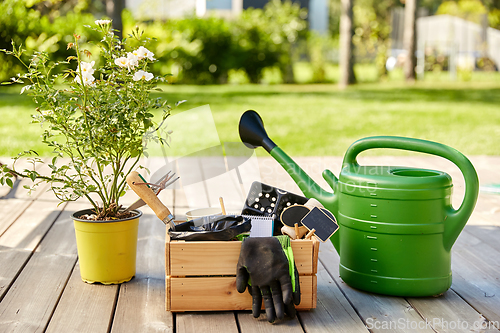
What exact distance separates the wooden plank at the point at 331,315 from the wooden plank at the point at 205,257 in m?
0.21

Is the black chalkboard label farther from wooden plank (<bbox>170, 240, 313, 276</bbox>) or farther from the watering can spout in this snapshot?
the watering can spout

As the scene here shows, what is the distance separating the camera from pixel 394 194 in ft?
6.07

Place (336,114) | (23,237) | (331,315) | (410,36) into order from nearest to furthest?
(331,315), (23,237), (336,114), (410,36)

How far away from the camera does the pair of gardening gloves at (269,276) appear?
1.71m

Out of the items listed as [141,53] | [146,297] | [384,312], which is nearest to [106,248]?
[146,297]

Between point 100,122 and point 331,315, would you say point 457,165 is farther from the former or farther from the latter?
point 100,122

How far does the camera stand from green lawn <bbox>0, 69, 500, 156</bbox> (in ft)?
17.9

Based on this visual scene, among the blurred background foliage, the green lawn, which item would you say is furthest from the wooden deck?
the blurred background foliage

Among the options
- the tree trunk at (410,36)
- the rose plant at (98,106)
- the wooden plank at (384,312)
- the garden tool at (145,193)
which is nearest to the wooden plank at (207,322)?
the garden tool at (145,193)

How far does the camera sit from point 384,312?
1829mm

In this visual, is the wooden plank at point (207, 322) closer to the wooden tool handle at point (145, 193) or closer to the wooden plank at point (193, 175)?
the wooden tool handle at point (145, 193)

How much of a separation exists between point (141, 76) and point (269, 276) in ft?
2.61

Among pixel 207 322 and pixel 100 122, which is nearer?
pixel 207 322

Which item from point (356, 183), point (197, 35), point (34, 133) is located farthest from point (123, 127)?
point (197, 35)
